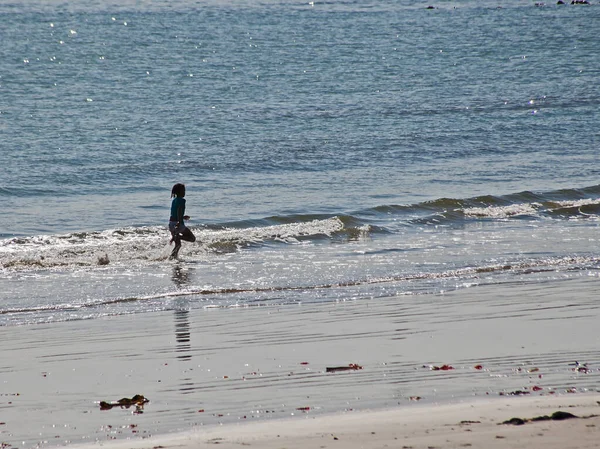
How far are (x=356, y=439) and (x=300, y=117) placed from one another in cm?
2952

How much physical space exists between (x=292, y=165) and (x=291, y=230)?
8439 mm

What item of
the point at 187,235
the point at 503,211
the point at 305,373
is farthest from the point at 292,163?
the point at 305,373

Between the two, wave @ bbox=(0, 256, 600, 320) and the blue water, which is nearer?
wave @ bbox=(0, 256, 600, 320)

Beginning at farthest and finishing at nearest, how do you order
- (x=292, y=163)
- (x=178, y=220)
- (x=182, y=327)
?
(x=292, y=163)
(x=178, y=220)
(x=182, y=327)

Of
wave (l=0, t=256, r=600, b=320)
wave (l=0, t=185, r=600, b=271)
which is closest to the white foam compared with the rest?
wave (l=0, t=185, r=600, b=271)

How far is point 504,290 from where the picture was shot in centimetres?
1201

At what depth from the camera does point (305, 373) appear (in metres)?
7.71

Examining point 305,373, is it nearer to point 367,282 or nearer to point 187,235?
point 367,282

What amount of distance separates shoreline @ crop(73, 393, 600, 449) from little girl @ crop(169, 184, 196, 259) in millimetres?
9728

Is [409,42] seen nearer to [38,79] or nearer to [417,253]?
[38,79]

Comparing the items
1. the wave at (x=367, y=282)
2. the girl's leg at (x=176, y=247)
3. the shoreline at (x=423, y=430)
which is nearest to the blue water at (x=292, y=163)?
the wave at (x=367, y=282)

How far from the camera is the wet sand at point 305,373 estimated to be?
20.7 ft

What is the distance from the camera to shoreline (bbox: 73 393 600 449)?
579 cm

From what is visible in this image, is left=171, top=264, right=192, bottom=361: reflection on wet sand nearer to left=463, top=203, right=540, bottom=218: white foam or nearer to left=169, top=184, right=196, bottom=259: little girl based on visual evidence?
left=169, top=184, right=196, bottom=259: little girl
